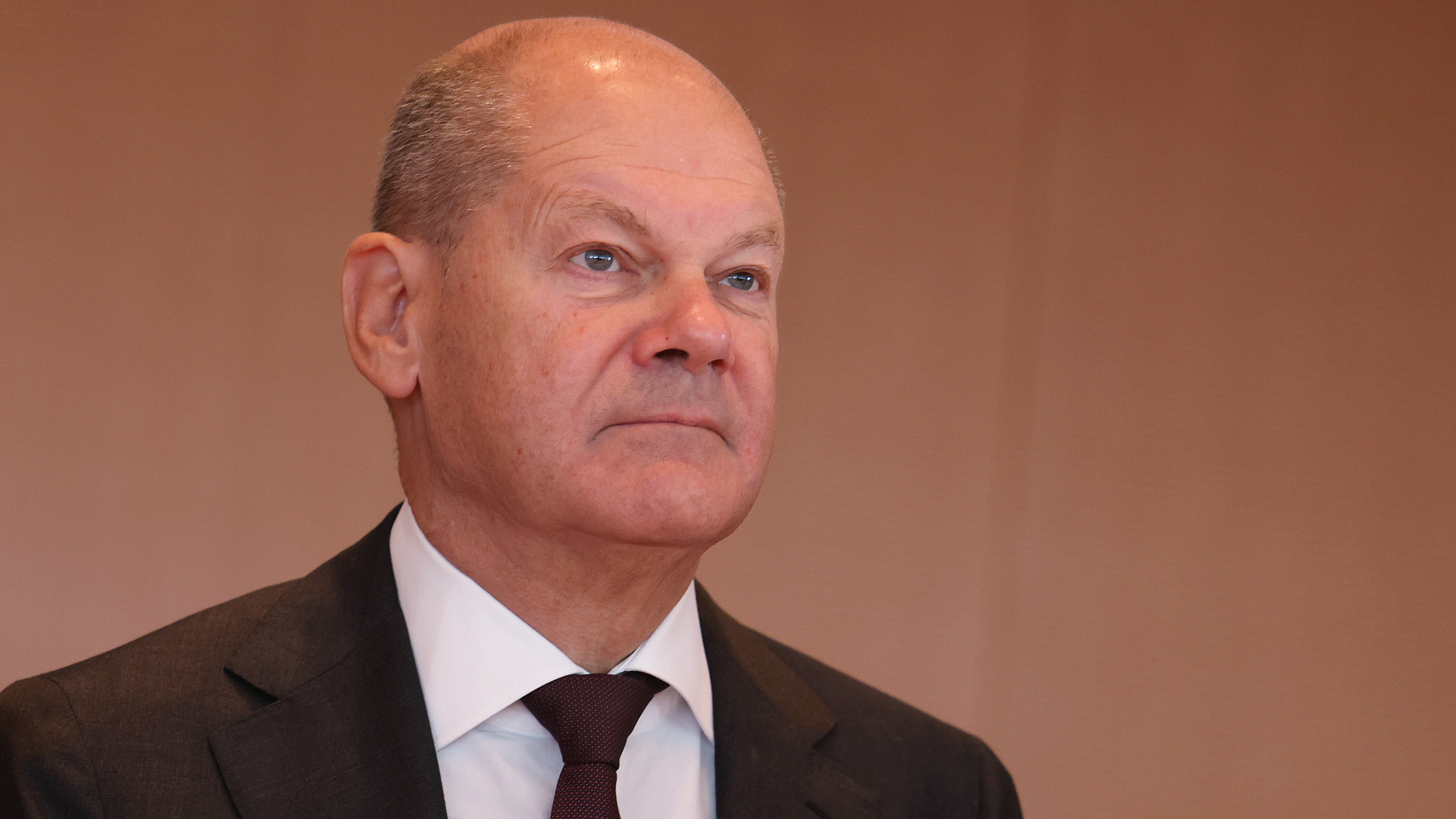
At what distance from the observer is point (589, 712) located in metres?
1.49

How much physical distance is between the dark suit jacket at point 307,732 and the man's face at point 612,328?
0.21m

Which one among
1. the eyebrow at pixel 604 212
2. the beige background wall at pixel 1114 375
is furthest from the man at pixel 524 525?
the beige background wall at pixel 1114 375

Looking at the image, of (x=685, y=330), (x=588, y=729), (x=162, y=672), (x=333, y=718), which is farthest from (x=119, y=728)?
(x=685, y=330)

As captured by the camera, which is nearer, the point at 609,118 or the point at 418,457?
the point at 609,118

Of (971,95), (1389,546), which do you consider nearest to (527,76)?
(971,95)

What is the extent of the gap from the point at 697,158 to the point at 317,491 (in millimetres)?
1778

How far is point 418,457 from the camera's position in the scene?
1.64m

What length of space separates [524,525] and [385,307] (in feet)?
1.02

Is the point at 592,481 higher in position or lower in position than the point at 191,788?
higher

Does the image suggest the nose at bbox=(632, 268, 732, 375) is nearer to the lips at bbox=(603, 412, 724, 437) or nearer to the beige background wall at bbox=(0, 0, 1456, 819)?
the lips at bbox=(603, 412, 724, 437)

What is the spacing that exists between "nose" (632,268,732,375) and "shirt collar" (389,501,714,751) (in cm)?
33

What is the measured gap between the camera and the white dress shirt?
1.49 meters

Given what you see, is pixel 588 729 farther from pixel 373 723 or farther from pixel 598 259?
pixel 598 259

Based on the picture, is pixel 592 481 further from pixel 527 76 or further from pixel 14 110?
pixel 14 110
